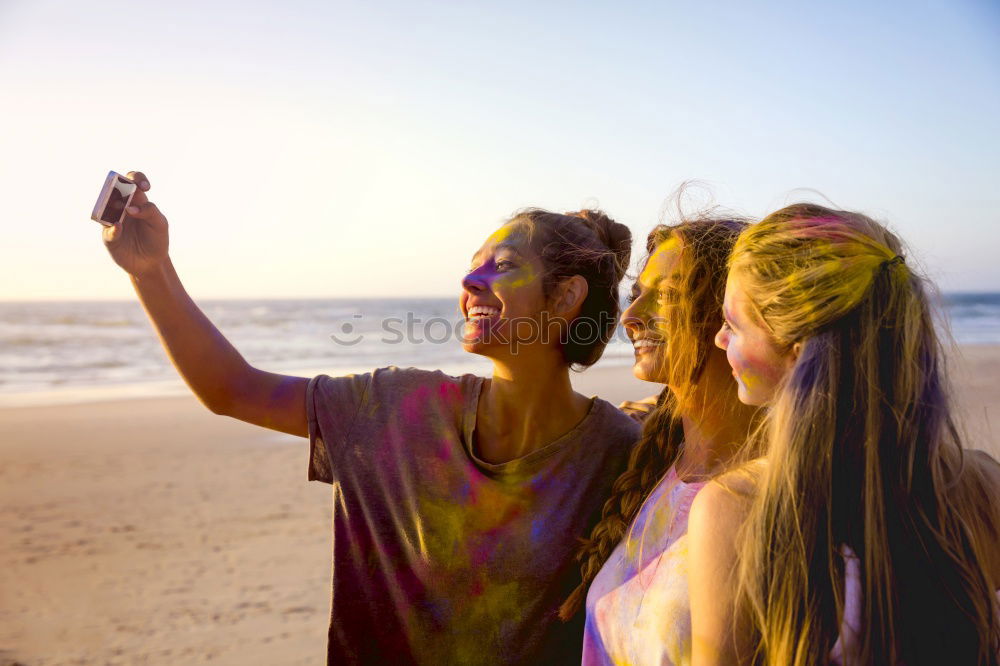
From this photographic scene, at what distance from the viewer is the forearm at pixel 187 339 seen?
2510 millimetres

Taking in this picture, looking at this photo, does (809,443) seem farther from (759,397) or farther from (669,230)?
(669,230)

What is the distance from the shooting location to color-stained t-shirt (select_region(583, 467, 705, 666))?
1835 millimetres

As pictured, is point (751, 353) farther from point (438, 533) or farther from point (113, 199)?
point (113, 199)

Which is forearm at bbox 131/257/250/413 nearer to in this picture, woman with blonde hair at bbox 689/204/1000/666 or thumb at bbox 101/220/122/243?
thumb at bbox 101/220/122/243

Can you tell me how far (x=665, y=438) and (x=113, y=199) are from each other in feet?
6.13

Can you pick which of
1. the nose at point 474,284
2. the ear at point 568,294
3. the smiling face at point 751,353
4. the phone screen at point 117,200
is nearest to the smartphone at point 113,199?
the phone screen at point 117,200

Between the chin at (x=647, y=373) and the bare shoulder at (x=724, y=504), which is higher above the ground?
the chin at (x=647, y=373)

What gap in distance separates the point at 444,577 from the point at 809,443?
142 centimetres

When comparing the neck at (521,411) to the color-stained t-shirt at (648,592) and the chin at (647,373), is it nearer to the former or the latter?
the chin at (647,373)

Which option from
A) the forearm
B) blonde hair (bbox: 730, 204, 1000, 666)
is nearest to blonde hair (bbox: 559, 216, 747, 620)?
blonde hair (bbox: 730, 204, 1000, 666)

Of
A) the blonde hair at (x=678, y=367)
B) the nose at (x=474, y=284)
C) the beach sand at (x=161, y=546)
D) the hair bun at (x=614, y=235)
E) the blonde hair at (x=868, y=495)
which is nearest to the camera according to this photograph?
the blonde hair at (x=868, y=495)

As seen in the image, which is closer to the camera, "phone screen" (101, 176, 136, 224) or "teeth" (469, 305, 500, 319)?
"phone screen" (101, 176, 136, 224)

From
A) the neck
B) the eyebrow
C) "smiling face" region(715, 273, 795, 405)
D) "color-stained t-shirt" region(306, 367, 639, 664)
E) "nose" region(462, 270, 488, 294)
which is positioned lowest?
"color-stained t-shirt" region(306, 367, 639, 664)

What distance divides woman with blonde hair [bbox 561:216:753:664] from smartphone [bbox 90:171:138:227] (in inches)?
62.7
